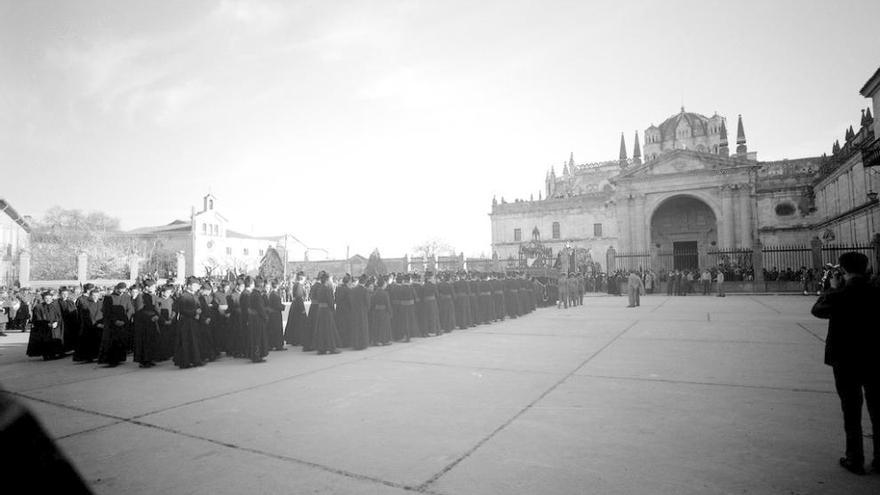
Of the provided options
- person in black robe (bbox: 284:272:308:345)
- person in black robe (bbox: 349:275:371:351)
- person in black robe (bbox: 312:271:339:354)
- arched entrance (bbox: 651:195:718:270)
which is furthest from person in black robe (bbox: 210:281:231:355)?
arched entrance (bbox: 651:195:718:270)

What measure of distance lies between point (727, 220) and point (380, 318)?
39263 millimetres

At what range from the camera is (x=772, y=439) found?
15.5 feet

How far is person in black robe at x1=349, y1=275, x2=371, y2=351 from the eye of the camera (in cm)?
1141

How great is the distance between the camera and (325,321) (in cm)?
1092

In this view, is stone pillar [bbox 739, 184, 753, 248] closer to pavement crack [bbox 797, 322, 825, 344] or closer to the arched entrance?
the arched entrance

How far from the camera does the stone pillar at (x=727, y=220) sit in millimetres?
40438

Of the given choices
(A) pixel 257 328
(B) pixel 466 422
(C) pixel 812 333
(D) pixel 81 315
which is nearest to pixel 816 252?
(C) pixel 812 333

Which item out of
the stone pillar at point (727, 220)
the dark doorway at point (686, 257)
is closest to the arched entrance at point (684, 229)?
the dark doorway at point (686, 257)

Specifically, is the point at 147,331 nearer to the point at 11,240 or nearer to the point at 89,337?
the point at 89,337

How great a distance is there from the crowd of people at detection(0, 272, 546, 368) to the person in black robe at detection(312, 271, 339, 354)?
2 centimetres

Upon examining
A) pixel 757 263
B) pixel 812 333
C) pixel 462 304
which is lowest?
pixel 812 333

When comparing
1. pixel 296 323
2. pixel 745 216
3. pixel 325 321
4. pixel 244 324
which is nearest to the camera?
pixel 244 324

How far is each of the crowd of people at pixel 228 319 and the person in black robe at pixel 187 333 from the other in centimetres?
2

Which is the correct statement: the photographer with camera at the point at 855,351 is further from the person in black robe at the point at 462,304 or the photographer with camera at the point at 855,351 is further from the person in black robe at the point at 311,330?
the person in black robe at the point at 462,304
